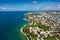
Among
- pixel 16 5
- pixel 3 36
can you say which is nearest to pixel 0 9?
pixel 16 5

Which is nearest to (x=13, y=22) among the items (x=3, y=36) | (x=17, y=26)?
(x=17, y=26)

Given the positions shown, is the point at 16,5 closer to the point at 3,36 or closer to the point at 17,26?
the point at 17,26

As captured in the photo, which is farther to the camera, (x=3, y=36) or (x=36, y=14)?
(x=36, y=14)

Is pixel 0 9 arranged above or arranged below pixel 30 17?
above

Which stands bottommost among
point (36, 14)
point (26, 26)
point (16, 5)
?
point (26, 26)
